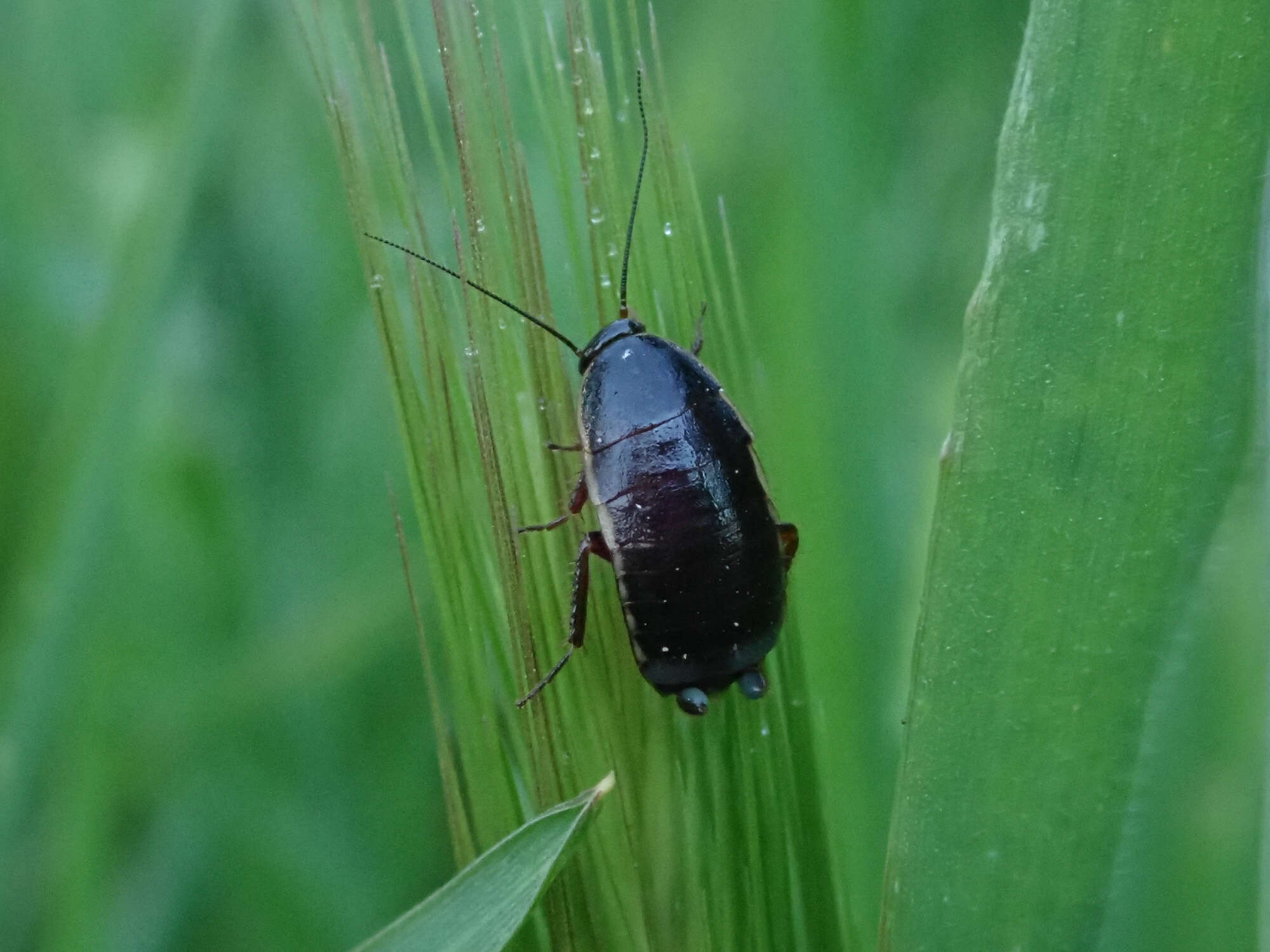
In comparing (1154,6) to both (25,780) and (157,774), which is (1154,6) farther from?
(157,774)

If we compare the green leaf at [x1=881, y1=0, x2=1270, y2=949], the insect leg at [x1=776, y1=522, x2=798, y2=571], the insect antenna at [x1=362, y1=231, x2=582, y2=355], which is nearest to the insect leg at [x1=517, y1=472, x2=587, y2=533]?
the insect antenna at [x1=362, y1=231, x2=582, y2=355]

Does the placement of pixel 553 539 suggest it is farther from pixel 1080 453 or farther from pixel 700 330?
pixel 1080 453

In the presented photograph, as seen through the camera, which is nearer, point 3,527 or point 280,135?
point 3,527

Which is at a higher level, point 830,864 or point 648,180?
point 648,180

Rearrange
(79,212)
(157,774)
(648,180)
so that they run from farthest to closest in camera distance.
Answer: (79,212), (157,774), (648,180)

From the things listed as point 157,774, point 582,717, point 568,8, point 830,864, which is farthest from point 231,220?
point 830,864

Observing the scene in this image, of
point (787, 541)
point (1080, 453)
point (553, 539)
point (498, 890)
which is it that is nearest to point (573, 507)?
point (553, 539)

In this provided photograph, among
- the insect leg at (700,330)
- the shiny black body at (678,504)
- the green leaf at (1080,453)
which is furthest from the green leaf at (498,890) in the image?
the insect leg at (700,330)
